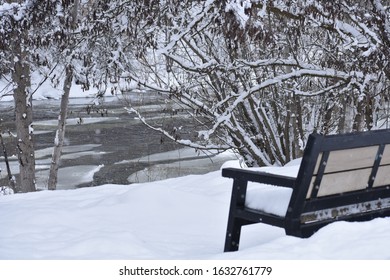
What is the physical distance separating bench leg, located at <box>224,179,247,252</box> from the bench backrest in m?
0.49

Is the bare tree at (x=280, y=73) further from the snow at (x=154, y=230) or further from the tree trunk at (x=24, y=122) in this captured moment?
the tree trunk at (x=24, y=122)

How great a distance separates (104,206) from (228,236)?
1.85 m

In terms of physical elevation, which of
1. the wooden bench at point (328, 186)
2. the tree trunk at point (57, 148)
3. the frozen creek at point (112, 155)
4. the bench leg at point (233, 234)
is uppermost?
the wooden bench at point (328, 186)

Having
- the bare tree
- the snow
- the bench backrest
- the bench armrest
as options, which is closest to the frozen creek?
the bare tree

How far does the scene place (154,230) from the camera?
5.25 meters

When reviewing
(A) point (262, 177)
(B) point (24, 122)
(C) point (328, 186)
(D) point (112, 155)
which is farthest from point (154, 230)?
(D) point (112, 155)

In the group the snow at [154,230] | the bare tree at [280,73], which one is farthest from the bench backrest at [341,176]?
the bare tree at [280,73]

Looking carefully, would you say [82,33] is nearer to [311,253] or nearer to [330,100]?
[330,100]

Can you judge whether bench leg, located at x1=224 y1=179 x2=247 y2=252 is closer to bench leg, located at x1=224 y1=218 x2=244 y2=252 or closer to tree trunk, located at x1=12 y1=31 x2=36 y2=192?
bench leg, located at x1=224 y1=218 x2=244 y2=252

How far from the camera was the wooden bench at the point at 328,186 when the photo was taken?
12.6 ft

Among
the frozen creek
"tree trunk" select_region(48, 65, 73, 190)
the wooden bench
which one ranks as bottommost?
the frozen creek

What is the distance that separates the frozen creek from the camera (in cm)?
1560

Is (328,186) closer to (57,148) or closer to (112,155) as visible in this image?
(57,148)

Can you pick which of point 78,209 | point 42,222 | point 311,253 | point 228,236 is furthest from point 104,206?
point 311,253
